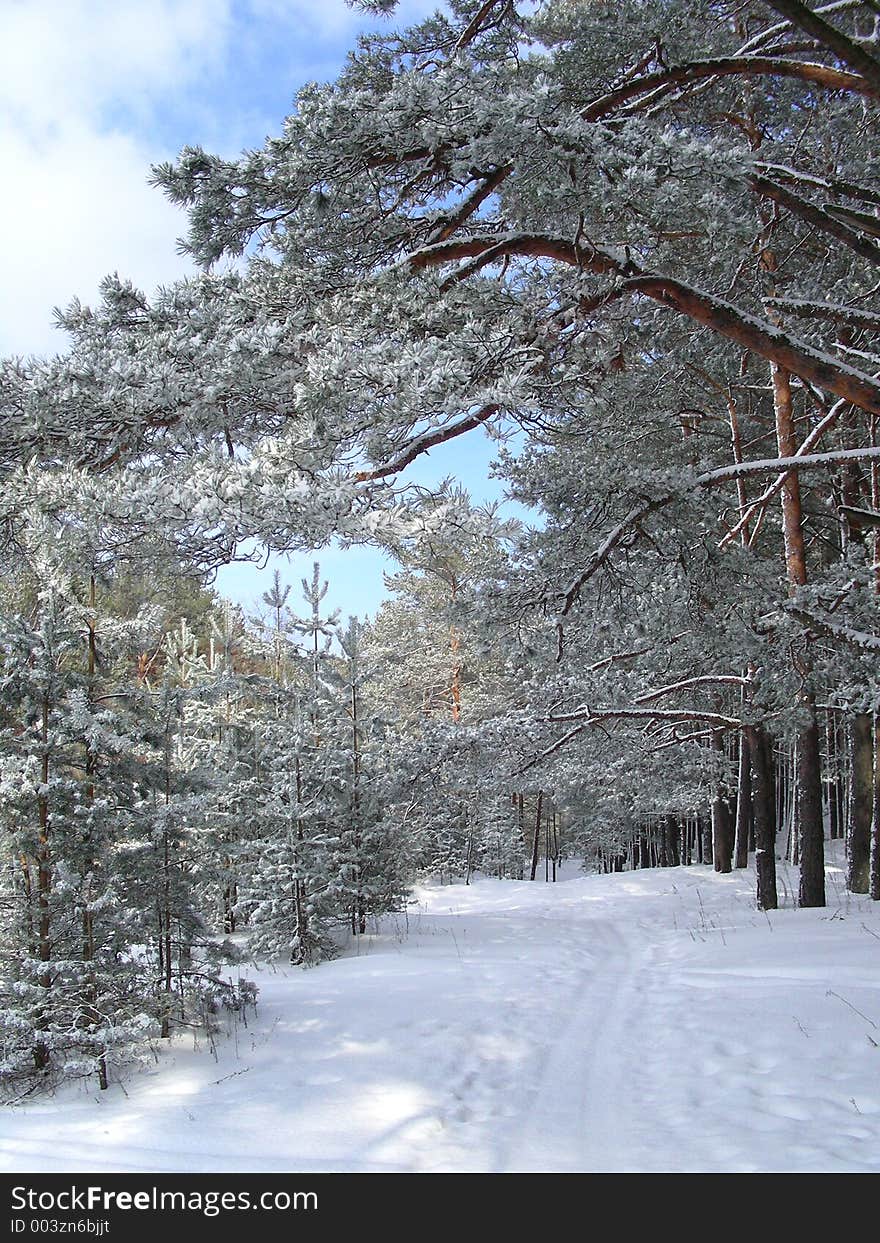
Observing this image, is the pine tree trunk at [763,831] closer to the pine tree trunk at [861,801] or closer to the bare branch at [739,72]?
the pine tree trunk at [861,801]

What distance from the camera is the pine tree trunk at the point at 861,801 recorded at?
12.7m

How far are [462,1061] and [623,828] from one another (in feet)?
95.0

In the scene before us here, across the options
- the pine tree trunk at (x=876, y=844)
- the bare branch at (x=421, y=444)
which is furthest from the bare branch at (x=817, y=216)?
the pine tree trunk at (x=876, y=844)

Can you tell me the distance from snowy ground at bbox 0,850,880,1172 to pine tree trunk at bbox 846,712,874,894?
478 cm

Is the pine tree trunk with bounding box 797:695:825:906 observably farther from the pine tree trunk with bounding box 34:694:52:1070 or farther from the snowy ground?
the pine tree trunk with bounding box 34:694:52:1070

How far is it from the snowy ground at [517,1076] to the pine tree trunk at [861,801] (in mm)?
4775

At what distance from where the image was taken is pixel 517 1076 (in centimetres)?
505

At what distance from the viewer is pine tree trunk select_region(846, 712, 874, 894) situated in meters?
12.7

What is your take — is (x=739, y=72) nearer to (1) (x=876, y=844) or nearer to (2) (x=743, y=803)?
(1) (x=876, y=844)

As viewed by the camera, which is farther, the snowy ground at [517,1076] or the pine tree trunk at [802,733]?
the pine tree trunk at [802,733]

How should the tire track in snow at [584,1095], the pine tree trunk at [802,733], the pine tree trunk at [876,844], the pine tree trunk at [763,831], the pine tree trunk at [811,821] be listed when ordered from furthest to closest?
the pine tree trunk at [763,831], the pine tree trunk at [876,844], the pine tree trunk at [811,821], the pine tree trunk at [802,733], the tire track in snow at [584,1095]

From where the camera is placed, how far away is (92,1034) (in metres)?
5.13

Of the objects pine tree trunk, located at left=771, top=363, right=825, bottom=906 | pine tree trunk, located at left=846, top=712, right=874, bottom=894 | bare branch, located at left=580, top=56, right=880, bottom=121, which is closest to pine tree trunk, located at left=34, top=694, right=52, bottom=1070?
bare branch, located at left=580, top=56, right=880, bottom=121
